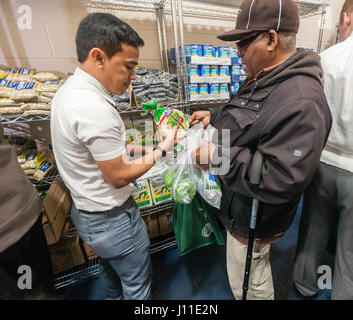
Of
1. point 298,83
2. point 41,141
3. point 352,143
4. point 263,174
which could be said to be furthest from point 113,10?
point 352,143

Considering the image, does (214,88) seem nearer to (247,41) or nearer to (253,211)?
(247,41)

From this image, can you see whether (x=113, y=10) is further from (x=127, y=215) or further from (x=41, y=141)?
(x=127, y=215)

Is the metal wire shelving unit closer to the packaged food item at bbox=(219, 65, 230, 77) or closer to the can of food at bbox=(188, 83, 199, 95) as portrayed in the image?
the can of food at bbox=(188, 83, 199, 95)

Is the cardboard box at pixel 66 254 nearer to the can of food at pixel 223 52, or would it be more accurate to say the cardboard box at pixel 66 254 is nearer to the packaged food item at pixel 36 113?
the packaged food item at pixel 36 113

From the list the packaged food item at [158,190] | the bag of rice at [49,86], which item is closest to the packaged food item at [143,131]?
the packaged food item at [158,190]

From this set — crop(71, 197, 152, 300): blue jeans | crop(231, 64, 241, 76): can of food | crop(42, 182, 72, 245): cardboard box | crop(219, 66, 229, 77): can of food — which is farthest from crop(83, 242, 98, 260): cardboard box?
crop(231, 64, 241, 76): can of food

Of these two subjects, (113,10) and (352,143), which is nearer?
(352,143)

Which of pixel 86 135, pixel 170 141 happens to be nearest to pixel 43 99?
pixel 86 135

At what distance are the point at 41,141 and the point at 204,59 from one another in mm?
1305

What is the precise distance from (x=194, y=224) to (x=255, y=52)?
0.96 metres

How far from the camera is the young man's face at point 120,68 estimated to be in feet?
2.23

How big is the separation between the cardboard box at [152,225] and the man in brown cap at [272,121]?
2.75 feet

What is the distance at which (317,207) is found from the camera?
1.11m

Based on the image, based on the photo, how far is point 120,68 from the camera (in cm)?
Result: 70
